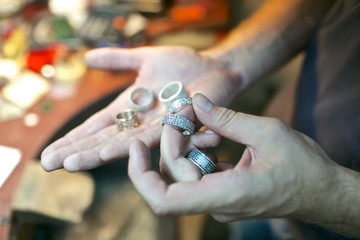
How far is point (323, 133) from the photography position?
71cm

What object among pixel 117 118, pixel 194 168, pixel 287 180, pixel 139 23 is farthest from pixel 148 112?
pixel 139 23

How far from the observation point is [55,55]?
4.01ft

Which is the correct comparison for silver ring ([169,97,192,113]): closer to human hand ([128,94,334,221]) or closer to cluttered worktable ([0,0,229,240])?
human hand ([128,94,334,221])

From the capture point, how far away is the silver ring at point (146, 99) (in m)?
0.80

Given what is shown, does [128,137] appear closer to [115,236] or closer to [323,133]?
[323,133]

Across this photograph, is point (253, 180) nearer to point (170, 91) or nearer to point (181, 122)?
point (181, 122)

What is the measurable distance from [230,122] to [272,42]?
0.49 meters

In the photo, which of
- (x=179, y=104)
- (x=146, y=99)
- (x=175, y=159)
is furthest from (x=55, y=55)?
(x=175, y=159)

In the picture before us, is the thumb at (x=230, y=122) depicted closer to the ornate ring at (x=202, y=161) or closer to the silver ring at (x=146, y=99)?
the ornate ring at (x=202, y=161)

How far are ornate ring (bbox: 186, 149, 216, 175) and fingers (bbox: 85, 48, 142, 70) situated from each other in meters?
0.38

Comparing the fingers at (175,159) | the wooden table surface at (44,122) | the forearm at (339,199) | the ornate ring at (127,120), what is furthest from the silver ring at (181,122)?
the wooden table surface at (44,122)

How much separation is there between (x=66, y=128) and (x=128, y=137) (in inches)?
15.8

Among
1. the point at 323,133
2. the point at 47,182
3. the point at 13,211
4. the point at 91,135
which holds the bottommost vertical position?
the point at 47,182

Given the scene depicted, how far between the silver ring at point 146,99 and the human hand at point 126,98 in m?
0.02
